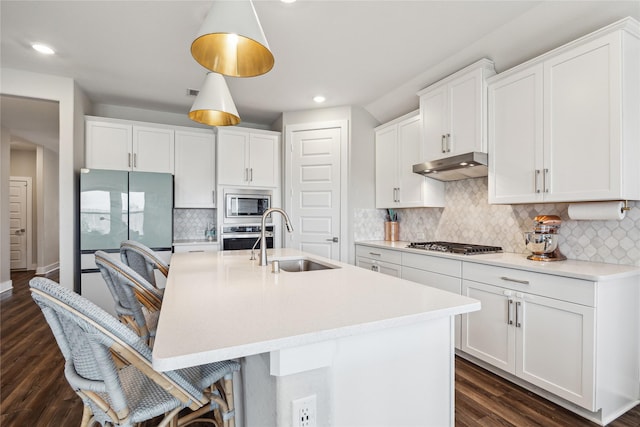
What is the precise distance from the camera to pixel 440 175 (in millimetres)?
3285

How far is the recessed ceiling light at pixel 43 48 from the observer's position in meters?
2.73

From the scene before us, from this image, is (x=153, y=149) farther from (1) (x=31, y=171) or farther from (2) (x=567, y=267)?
(1) (x=31, y=171)

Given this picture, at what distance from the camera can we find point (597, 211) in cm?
206

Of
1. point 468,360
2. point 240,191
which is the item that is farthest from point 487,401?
point 240,191

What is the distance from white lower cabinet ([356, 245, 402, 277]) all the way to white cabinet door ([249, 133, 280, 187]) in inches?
59.8

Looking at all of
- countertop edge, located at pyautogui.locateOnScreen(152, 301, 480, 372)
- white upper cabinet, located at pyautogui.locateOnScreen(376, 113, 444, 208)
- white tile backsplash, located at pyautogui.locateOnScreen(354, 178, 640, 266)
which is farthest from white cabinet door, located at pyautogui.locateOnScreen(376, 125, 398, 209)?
countertop edge, located at pyautogui.locateOnScreen(152, 301, 480, 372)

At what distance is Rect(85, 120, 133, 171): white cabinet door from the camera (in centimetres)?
375

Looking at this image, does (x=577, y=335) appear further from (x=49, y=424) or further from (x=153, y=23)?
(x=153, y=23)

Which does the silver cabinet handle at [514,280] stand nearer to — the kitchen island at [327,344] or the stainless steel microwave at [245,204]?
the kitchen island at [327,344]

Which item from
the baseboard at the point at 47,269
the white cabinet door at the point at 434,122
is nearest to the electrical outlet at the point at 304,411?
the white cabinet door at the point at 434,122

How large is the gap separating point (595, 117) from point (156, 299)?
2.76m

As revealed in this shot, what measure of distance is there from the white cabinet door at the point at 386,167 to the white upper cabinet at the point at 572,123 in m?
1.34

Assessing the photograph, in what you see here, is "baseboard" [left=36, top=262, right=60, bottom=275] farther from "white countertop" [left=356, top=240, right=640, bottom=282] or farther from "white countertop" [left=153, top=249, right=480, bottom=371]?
"white countertop" [left=356, top=240, right=640, bottom=282]

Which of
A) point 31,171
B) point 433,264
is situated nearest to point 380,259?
point 433,264
